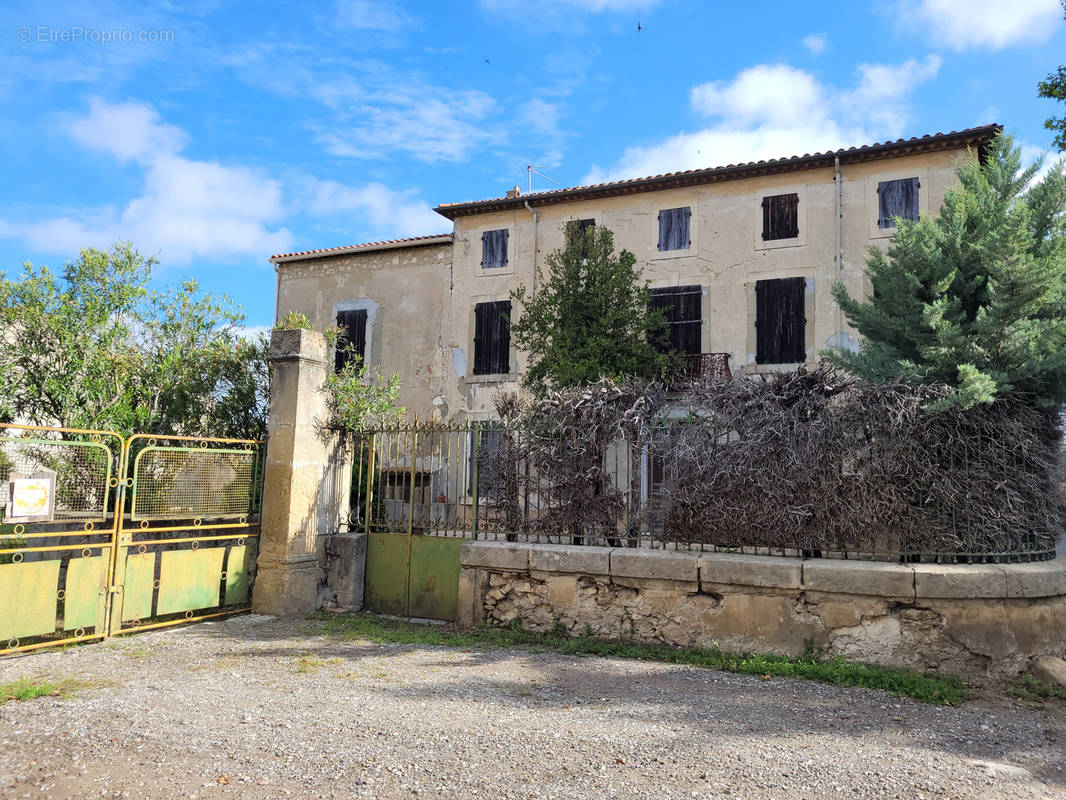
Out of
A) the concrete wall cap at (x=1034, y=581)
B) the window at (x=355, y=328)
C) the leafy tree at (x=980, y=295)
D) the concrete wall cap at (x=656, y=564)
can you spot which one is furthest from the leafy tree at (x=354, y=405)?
the window at (x=355, y=328)

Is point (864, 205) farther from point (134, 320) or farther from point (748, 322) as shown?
point (134, 320)

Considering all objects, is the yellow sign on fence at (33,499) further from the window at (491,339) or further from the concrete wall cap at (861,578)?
the window at (491,339)

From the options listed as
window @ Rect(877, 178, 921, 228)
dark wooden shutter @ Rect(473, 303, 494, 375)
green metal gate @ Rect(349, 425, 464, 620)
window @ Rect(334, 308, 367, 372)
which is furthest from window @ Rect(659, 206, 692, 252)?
green metal gate @ Rect(349, 425, 464, 620)

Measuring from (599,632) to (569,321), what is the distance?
7.71 metres

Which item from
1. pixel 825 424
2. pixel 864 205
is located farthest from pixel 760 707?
pixel 864 205

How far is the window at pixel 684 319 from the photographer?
16078 millimetres

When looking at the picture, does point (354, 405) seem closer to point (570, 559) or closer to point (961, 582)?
point (570, 559)

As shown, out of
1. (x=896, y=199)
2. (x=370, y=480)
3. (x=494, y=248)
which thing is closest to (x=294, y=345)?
(x=370, y=480)

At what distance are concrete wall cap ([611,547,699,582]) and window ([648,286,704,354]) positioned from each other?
973 cm

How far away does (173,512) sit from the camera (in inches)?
282

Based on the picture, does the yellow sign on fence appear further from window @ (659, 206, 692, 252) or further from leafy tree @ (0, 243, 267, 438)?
window @ (659, 206, 692, 252)

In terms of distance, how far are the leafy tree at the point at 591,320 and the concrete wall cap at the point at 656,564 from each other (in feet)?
22.2

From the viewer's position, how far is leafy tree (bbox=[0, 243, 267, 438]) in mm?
9117

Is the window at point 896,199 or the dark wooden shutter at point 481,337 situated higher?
the window at point 896,199
